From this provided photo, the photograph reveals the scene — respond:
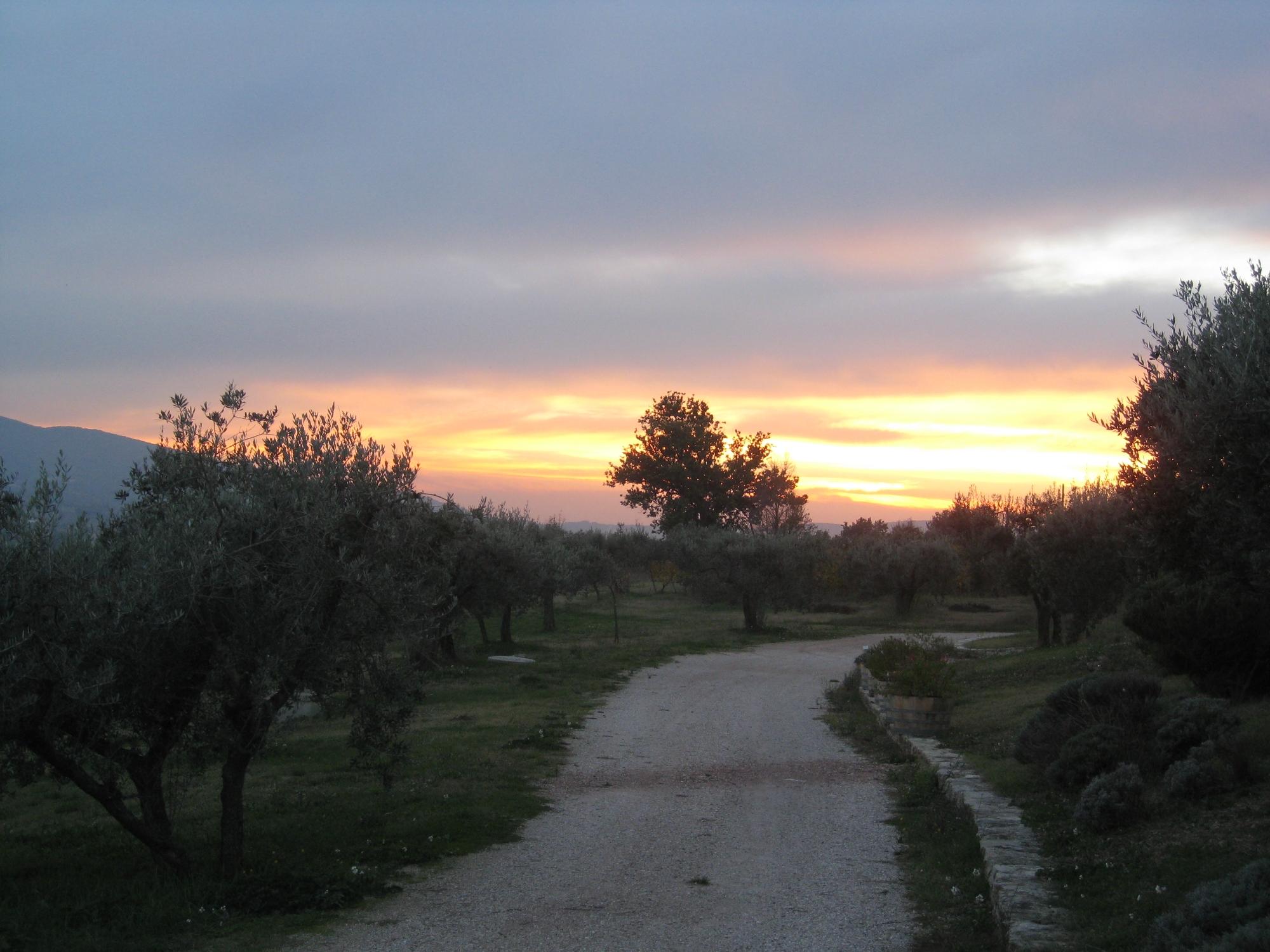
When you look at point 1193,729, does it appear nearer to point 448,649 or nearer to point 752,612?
point 448,649

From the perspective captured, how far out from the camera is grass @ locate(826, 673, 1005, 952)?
250 inches

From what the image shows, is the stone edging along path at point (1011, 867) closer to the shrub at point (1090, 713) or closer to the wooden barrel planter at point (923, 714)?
the shrub at point (1090, 713)

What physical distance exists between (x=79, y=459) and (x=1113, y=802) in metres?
28.6

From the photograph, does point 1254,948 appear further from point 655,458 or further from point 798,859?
point 655,458

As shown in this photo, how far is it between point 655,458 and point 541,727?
170 feet

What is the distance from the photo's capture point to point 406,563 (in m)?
8.75

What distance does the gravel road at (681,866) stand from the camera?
6.50 meters

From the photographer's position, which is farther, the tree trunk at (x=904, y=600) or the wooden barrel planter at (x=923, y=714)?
the tree trunk at (x=904, y=600)

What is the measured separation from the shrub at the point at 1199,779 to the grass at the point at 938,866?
157cm

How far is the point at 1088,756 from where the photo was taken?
9023mm

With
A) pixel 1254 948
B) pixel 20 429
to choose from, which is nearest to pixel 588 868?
pixel 1254 948

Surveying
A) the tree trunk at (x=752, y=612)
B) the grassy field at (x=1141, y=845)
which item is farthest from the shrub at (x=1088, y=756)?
the tree trunk at (x=752, y=612)

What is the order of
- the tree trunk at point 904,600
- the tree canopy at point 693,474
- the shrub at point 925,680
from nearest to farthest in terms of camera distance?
the shrub at point 925,680, the tree trunk at point 904,600, the tree canopy at point 693,474

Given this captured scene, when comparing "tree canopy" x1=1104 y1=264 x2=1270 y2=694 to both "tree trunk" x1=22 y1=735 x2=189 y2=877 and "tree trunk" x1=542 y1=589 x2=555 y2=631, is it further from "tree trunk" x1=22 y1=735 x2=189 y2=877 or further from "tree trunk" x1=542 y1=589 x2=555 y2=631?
"tree trunk" x1=542 y1=589 x2=555 y2=631
